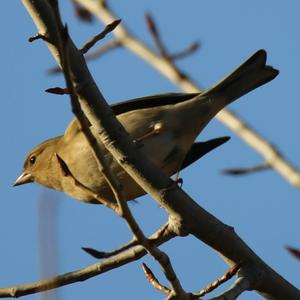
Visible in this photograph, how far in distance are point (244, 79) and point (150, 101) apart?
653mm

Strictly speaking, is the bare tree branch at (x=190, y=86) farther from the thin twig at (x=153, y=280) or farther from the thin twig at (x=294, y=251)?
the thin twig at (x=153, y=280)

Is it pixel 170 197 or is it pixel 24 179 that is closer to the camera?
pixel 170 197

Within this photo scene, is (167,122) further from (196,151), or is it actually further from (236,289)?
(236,289)

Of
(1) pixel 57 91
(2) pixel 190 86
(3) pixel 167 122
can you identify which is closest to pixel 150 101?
(3) pixel 167 122

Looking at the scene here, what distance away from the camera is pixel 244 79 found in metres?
5.05

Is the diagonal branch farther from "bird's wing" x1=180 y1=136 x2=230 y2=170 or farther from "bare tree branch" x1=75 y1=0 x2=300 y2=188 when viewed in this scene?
"bird's wing" x1=180 y1=136 x2=230 y2=170

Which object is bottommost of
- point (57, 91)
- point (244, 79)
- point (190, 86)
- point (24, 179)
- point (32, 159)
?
point (244, 79)

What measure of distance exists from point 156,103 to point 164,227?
67.2 inches

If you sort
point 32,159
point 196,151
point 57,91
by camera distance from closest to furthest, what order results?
point 57,91 → point 196,151 → point 32,159

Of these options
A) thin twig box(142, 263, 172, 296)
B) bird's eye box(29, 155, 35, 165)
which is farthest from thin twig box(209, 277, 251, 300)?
bird's eye box(29, 155, 35, 165)

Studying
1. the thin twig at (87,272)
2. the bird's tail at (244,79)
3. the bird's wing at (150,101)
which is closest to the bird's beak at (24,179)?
the bird's wing at (150,101)

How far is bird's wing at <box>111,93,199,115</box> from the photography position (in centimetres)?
505

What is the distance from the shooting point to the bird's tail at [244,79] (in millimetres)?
4961

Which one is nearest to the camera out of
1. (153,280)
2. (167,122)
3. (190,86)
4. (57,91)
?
(57,91)
